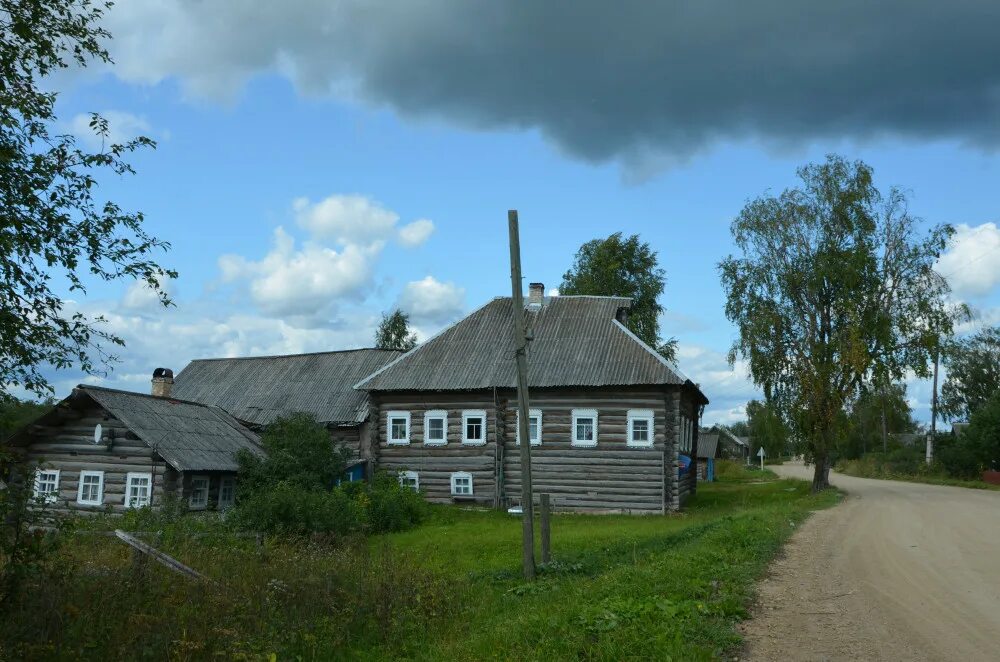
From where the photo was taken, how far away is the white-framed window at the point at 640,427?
28683 mm

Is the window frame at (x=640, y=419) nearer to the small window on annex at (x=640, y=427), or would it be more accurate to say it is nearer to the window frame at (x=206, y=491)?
the small window on annex at (x=640, y=427)

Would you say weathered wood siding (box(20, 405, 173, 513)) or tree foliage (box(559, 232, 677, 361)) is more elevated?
tree foliage (box(559, 232, 677, 361))

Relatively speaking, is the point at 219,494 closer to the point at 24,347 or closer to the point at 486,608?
the point at 486,608

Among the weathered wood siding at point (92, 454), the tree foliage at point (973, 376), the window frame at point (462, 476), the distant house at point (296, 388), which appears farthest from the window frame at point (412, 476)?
the tree foliage at point (973, 376)

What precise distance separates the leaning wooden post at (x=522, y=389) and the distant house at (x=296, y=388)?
16.7m

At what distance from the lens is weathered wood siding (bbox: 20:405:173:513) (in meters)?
26.1

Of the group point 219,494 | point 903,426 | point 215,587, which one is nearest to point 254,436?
point 219,494

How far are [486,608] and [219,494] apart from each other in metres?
17.3

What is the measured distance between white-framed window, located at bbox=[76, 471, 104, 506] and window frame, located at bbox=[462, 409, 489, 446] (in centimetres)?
1163

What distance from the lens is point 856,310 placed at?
1315 inches

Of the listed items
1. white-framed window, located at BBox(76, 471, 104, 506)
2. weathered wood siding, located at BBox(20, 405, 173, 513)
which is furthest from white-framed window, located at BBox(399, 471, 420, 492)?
white-framed window, located at BBox(76, 471, 104, 506)

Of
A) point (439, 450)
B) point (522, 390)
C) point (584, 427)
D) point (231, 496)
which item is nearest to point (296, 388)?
point (439, 450)

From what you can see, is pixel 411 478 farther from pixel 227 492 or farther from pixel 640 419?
pixel 640 419

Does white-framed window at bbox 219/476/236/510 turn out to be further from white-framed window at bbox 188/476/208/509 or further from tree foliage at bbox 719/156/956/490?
tree foliage at bbox 719/156/956/490
